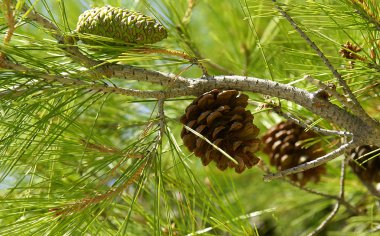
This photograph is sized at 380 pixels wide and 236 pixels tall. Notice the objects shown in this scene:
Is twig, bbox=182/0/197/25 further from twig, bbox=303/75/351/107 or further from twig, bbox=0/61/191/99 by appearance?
twig, bbox=303/75/351/107

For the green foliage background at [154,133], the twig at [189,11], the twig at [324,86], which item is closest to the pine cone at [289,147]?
the green foliage background at [154,133]

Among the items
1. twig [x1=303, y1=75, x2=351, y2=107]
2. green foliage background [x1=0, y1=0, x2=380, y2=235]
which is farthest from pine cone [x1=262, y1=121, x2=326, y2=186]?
twig [x1=303, y1=75, x2=351, y2=107]

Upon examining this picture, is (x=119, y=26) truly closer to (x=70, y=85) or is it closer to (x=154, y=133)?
(x=70, y=85)

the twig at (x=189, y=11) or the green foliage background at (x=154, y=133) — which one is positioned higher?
the twig at (x=189, y=11)

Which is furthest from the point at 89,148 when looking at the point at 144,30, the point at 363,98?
the point at 363,98

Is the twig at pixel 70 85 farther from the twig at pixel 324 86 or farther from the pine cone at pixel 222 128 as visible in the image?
the twig at pixel 324 86

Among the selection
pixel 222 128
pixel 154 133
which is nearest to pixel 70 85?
pixel 222 128

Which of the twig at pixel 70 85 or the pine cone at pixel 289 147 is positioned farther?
the pine cone at pixel 289 147

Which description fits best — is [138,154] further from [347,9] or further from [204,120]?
[347,9]
